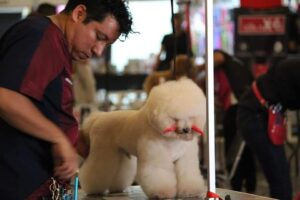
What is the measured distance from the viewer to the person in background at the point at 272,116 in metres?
2.84

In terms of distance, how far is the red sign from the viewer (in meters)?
5.27

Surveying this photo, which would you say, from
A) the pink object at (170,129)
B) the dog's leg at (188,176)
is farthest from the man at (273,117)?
the pink object at (170,129)

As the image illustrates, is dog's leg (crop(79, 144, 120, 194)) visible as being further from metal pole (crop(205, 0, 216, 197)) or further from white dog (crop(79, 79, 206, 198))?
metal pole (crop(205, 0, 216, 197))

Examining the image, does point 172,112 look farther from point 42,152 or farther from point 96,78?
point 96,78

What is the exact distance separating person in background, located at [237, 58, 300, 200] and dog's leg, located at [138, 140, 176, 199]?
1048mm

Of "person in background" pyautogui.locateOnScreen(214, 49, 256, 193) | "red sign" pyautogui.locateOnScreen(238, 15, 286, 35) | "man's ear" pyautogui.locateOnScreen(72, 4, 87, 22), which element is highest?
"red sign" pyautogui.locateOnScreen(238, 15, 286, 35)

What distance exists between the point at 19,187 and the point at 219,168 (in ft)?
12.7

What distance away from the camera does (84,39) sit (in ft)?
4.90

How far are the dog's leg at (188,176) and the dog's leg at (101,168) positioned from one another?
0.25m

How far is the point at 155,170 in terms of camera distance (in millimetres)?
1908

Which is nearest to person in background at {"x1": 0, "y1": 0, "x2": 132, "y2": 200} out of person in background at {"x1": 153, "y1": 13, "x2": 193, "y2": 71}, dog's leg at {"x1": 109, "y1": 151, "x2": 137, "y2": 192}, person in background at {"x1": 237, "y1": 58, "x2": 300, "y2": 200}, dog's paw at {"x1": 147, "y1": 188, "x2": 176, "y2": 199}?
dog's paw at {"x1": 147, "y1": 188, "x2": 176, "y2": 199}

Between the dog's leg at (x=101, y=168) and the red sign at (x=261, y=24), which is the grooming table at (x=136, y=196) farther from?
the red sign at (x=261, y=24)

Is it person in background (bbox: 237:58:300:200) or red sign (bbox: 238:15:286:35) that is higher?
red sign (bbox: 238:15:286:35)

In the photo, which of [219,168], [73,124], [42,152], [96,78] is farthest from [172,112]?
[96,78]
